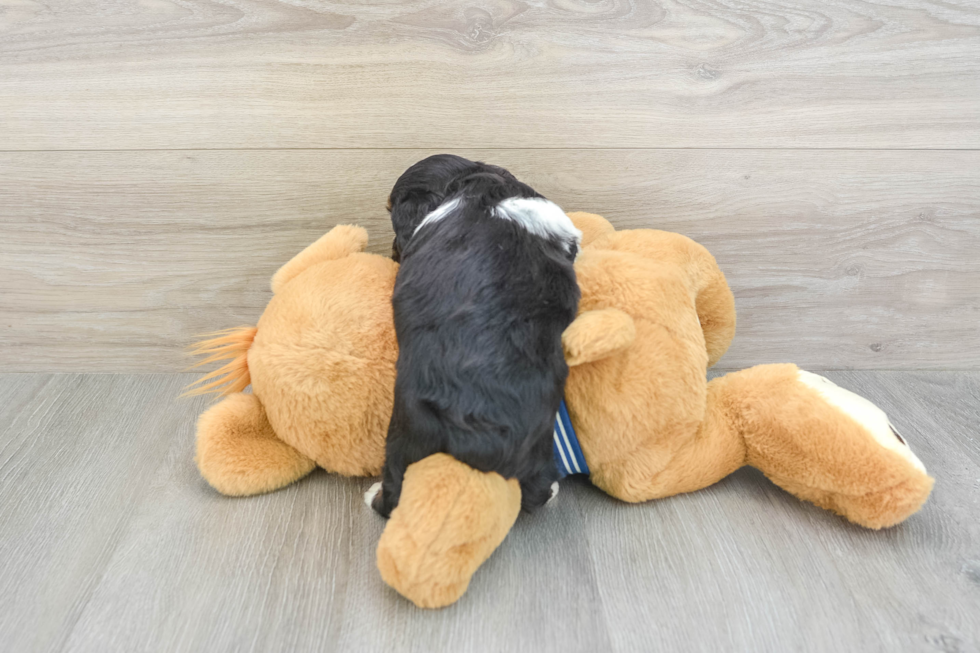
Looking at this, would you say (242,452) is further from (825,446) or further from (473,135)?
(825,446)

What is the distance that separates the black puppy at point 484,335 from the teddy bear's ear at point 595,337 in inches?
0.4

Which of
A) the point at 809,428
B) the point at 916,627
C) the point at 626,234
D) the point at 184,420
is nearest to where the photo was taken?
the point at 916,627

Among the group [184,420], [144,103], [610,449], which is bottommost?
[184,420]

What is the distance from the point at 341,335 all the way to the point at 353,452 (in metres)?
0.14

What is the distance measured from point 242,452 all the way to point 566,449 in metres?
0.36

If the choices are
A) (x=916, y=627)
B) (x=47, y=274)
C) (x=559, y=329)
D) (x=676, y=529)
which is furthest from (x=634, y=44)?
(x=47, y=274)

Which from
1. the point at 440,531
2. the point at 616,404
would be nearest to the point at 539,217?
the point at 616,404

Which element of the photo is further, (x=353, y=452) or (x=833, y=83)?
(x=833, y=83)

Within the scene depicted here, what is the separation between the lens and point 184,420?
3.04 feet

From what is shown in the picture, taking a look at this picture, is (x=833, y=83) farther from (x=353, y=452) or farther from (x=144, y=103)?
(x=144, y=103)

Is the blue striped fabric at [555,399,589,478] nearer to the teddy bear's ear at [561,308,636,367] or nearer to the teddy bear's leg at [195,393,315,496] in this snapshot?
the teddy bear's ear at [561,308,636,367]

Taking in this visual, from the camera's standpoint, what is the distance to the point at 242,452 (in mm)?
761

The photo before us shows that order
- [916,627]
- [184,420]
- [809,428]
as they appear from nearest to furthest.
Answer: [916,627]
[809,428]
[184,420]

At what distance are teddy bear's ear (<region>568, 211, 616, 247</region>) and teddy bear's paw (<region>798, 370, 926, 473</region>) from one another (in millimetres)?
281
